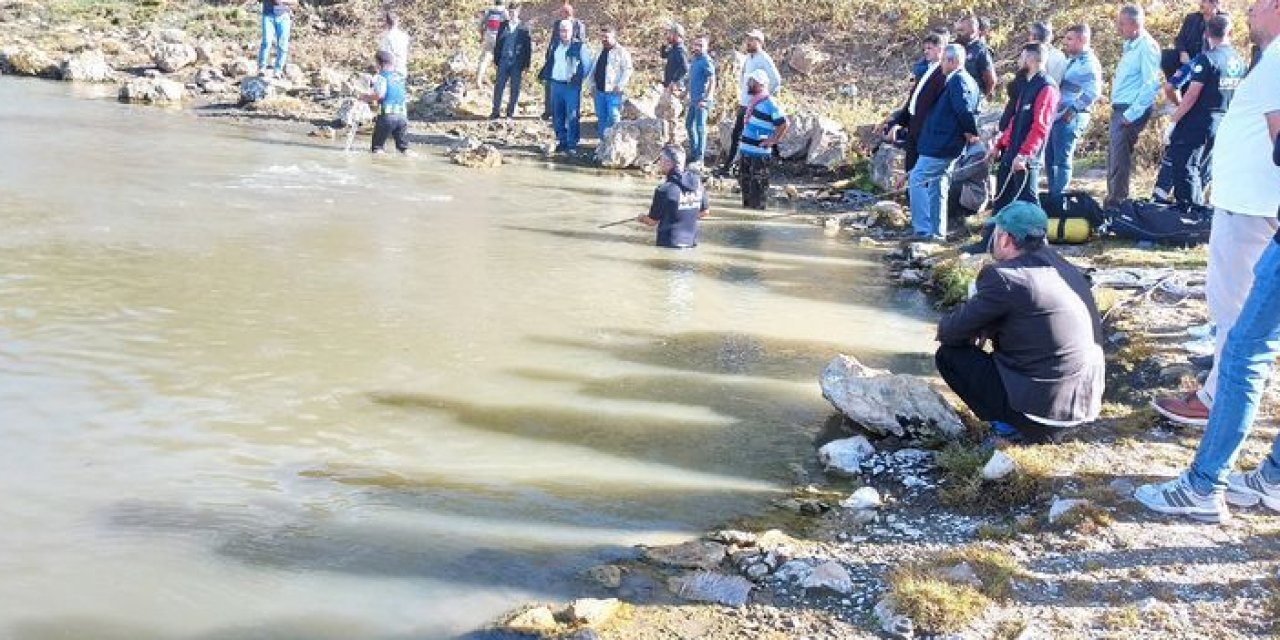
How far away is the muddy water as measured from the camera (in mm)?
4828

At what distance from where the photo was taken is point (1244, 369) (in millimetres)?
4703

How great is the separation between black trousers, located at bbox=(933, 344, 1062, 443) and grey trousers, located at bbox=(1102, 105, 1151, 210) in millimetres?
5664

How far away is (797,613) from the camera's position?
462cm

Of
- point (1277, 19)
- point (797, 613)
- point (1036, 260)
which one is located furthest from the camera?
point (1036, 260)

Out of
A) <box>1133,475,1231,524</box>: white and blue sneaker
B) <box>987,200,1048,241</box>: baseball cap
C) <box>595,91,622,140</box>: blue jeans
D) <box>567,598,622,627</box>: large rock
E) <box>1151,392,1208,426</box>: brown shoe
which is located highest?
<box>595,91,622,140</box>: blue jeans

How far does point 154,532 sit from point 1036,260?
4218 millimetres

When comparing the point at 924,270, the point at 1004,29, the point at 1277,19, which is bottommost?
the point at 924,270

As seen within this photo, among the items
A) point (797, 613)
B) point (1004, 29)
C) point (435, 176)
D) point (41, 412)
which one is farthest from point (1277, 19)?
point (1004, 29)

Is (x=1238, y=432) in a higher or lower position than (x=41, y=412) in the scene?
higher

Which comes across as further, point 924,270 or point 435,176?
point 435,176

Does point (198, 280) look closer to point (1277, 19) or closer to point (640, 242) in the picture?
point (640, 242)

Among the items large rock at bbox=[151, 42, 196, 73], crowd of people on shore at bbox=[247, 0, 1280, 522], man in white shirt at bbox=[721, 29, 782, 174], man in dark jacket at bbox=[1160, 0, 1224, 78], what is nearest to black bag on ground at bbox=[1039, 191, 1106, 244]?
crowd of people on shore at bbox=[247, 0, 1280, 522]

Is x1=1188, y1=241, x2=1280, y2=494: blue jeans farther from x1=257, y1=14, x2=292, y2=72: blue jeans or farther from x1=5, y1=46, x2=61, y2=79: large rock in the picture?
x1=5, y1=46, x2=61, y2=79: large rock

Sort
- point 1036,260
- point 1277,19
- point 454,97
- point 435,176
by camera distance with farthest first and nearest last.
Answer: point 454,97, point 435,176, point 1036,260, point 1277,19
